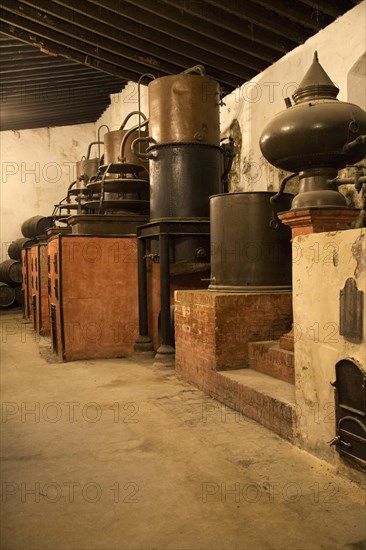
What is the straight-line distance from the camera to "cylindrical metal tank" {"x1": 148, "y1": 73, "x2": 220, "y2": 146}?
5.77m

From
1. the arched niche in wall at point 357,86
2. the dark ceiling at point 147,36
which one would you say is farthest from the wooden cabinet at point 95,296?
the arched niche in wall at point 357,86

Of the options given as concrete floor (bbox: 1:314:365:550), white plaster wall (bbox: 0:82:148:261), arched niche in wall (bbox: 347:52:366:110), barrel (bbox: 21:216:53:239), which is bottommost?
concrete floor (bbox: 1:314:365:550)

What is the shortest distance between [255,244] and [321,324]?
6.08ft

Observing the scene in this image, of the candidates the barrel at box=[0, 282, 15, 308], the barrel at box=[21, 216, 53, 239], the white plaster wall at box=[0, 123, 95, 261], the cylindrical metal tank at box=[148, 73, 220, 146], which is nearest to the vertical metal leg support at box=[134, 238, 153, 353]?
the cylindrical metal tank at box=[148, 73, 220, 146]

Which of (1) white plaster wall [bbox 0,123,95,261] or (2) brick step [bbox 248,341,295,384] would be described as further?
(1) white plaster wall [bbox 0,123,95,261]

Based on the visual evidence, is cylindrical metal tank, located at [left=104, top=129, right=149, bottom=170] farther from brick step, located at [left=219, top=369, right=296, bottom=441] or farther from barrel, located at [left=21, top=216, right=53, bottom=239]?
barrel, located at [left=21, top=216, right=53, bottom=239]

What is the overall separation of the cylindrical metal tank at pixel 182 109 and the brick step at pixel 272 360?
271 cm

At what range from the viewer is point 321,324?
282 cm

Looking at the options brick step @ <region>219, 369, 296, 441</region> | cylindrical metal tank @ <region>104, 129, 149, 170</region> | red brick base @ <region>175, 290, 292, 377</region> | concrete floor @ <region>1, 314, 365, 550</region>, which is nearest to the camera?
concrete floor @ <region>1, 314, 365, 550</region>

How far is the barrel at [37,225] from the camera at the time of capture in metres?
12.9

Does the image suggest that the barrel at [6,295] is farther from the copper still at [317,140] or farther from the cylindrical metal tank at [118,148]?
the copper still at [317,140]

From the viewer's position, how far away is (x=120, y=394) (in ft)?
14.9

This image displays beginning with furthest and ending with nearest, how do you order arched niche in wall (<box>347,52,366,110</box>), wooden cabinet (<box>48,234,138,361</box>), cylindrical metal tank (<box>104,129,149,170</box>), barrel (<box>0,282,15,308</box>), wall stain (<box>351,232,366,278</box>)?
1. barrel (<box>0,282,15,308</box>)
2. cylindrical metal tank (<box>104,129,149,170</box>)
3. wooden cabinet (<box>48,234,138,361</box>)
4. arched niche in wall (<box>347,52,366,110</box>)
5. wall stain (<box>351,232,366,278</box>)

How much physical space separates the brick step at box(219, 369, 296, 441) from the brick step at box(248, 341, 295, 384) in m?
0.05
